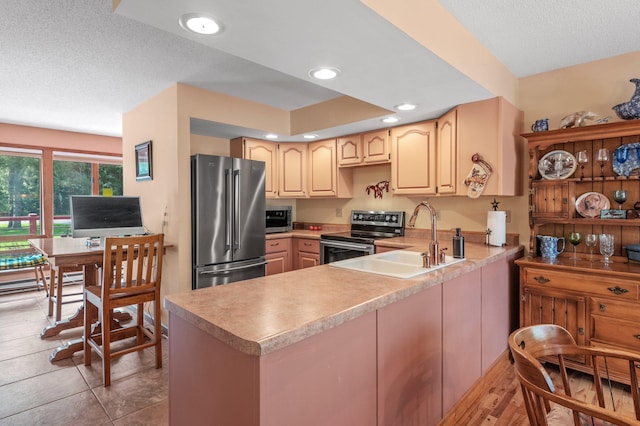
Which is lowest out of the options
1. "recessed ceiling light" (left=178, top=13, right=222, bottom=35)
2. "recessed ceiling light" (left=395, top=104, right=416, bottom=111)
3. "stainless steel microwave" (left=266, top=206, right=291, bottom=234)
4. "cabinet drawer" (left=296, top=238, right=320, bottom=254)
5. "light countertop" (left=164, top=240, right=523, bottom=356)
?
"cabinet drawer" (left=296, top=238, right=320, bottom=254)

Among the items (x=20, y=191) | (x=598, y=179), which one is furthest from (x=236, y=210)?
(x=20, y=191)

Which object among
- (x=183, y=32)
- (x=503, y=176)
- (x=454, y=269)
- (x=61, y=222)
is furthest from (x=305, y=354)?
(x=61, y=222)

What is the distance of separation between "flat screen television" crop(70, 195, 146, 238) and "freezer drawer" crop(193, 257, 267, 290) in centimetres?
85

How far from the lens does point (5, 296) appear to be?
14.8ft

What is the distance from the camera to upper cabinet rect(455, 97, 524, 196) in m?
2.66

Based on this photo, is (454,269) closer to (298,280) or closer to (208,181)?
(298,280)


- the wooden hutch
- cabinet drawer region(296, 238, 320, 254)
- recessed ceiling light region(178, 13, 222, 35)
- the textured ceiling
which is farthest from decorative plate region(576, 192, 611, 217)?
recessed ceiling light region(178, 13, 222, 35)

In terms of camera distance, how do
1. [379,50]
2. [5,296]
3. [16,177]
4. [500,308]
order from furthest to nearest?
[16,177]
[5,296]
[500,308]
[379,50]

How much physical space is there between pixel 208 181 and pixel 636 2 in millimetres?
3191

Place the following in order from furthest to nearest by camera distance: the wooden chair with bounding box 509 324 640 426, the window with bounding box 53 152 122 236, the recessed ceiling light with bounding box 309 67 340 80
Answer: the window with bounding box 53 152 122 236
the recessed ceiling light with bounding box 309 67 340 80
the wooden chair with bounding box 509 324 640 426

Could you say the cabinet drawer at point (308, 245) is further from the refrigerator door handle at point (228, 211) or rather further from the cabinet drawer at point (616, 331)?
the cabinet drawer at point (616, 331)

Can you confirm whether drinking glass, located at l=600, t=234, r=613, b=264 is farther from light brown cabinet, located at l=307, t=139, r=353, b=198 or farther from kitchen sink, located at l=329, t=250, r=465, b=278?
light brown cabinet, located at l=307, t=139, r=353, b=198

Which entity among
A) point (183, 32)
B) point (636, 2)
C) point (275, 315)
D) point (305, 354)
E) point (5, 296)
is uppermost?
point (636, 2)

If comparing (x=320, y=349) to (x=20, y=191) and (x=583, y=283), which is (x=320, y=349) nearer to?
(x=583, y=283)
